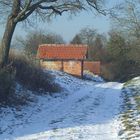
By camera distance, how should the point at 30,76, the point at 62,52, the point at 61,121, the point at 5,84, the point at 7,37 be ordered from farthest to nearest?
the point at 62,52 → the point at 30,76 → the point at 7,37 → the point at 5,84 → the point at 61,121

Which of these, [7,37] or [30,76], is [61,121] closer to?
[7,37]

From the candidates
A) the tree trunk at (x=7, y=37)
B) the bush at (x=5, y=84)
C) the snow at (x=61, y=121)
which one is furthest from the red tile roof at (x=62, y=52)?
the bush at (x=5, y=84)

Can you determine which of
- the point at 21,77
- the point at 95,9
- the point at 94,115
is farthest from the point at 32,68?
the point at 94,115

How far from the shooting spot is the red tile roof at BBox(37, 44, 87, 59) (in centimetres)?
6042

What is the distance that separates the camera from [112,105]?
19.7 meters

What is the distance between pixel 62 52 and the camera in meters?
62.3

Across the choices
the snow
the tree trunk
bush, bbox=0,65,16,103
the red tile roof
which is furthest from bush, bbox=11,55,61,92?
the red tile roof

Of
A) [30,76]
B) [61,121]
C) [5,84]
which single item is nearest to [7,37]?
[30,76]

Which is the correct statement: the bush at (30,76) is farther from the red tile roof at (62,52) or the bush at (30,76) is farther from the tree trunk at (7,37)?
the red tile roof at (62,52)

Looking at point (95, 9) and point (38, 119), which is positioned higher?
point (95, 9)

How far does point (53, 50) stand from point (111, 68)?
13.3 metres

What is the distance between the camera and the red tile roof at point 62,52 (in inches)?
2379

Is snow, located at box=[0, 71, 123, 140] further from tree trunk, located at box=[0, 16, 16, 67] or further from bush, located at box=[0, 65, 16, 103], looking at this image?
tree trunk, located at box=[0, 16, 16, 67]

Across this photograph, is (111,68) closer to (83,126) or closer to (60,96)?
(60,96)
